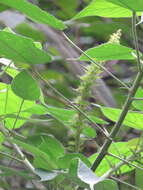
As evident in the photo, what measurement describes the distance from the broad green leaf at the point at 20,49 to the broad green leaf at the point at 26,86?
26 mm

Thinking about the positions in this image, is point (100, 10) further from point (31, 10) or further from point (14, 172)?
point (14, 172)

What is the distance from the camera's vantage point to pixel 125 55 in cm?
67

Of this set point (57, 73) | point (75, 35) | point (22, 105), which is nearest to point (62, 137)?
point (57, 73)

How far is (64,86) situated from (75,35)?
300 mm

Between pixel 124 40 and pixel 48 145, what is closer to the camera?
pixel 48 145

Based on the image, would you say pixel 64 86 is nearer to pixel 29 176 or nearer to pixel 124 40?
pixel 124 40

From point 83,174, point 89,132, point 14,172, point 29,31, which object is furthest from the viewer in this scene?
point 29,31

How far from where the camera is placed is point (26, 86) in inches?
25.6

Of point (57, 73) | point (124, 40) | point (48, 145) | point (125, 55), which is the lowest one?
point (57, 73)

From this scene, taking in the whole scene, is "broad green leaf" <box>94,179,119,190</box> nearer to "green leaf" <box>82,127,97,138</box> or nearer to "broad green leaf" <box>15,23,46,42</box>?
"green leaf" <box>82,127,97,138</box>

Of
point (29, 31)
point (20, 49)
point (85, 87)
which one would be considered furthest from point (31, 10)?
point (29, 31)

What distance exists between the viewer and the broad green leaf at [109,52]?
0.63m

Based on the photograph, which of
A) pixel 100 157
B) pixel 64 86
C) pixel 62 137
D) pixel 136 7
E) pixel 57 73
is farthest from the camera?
pixel 57 73

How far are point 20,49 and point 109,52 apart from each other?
12cm
